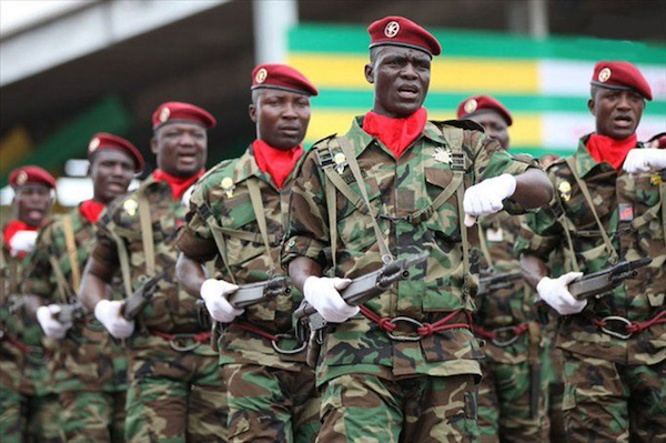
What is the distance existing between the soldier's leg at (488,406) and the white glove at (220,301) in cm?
255

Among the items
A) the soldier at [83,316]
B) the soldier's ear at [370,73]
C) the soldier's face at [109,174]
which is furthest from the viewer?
the soldier's face at [109,174]

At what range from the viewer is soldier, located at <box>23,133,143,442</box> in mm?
10609

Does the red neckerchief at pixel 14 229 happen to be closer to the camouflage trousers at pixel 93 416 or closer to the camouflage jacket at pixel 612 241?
the camouflage trousers at pixel 93 416

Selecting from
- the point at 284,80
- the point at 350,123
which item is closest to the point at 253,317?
the point at 284,80

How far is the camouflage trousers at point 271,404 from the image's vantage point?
7.61 meters

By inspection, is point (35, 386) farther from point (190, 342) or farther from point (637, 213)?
point (637, 213)

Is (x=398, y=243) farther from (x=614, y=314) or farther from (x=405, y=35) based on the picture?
(x=614, y=314)

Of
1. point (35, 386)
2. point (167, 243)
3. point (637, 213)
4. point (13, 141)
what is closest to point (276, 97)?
point (167, 243)

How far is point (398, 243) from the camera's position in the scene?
6.27 m

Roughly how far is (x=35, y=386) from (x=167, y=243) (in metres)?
4.05

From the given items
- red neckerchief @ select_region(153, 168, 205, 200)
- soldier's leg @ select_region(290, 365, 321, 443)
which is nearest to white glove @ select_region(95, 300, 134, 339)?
red neckerchief @ select_region(153, 168, 205, 200)

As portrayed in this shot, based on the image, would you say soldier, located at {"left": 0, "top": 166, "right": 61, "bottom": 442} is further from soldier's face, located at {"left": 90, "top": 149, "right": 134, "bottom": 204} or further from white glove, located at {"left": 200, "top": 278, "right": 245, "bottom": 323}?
white glove, located at {"left": 200, "top": 278, "right": 245, "bottom": 323}

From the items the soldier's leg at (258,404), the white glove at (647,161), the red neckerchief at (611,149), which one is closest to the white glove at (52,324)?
the soldier's leg at (258,404)

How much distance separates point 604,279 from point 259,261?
1.91m
